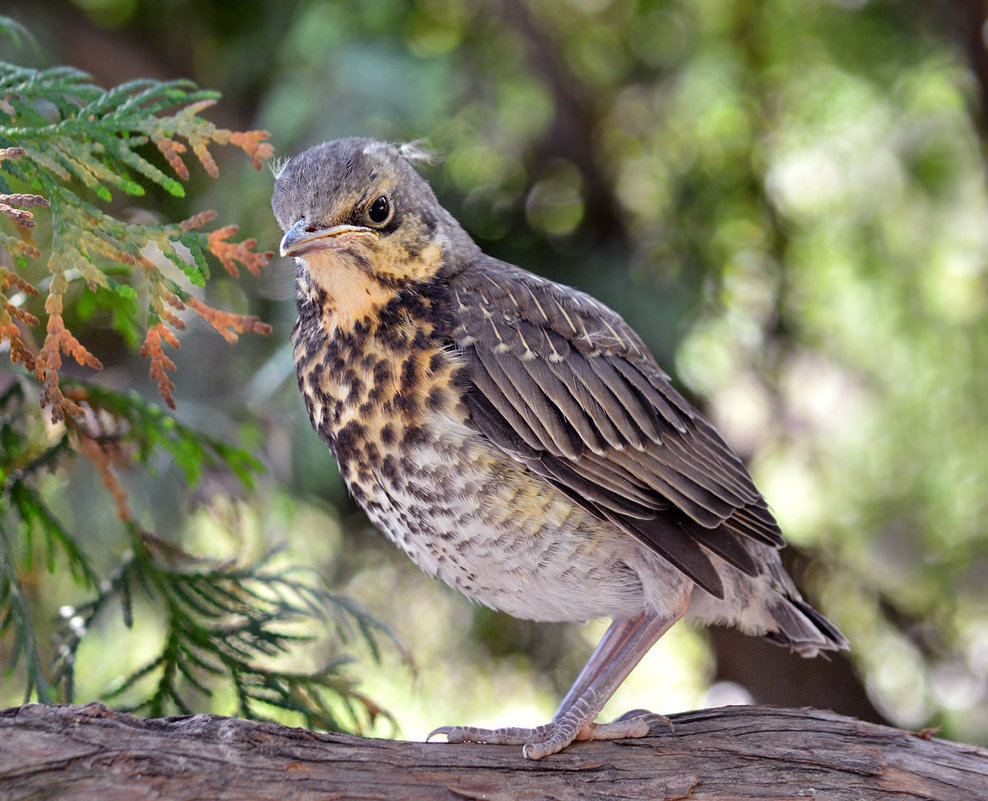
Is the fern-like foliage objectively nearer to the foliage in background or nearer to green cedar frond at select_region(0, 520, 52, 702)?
the foliage in background

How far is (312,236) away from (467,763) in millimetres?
1011

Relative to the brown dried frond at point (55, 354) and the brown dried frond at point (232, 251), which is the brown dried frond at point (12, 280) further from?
the brown dried frond at point (232, 251)

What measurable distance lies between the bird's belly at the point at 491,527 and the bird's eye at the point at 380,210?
452 mm

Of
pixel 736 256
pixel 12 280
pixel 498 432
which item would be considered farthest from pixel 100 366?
pixel 736 256

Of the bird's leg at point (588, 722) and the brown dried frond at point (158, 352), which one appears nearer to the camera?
the brown dried frond at point (158, 352)

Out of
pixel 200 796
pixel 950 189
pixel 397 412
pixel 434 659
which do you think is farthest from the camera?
pixel 950 189

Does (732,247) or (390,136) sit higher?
(732,247)

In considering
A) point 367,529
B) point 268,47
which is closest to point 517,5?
point 268,47

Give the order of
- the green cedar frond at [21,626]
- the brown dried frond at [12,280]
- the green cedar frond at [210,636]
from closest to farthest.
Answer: the brown dried frond at [12,280] → the green cedar frond at [21,626] → the green cedar frond at [210,636]

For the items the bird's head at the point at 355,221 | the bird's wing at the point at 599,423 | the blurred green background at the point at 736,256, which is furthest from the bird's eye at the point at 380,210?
the blurred green background at the point at 736,256

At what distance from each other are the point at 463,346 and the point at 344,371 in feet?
0.79

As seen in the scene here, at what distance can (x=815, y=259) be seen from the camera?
4020mm

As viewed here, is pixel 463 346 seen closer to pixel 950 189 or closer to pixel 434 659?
pixel 434 659

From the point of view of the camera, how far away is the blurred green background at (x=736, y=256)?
368 cm
